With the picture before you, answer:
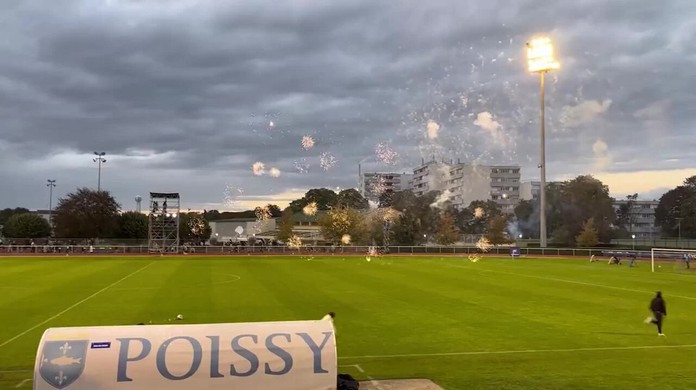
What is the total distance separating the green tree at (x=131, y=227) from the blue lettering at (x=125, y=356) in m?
101

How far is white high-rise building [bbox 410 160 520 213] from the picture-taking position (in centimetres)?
18200

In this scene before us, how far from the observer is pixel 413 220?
105 m

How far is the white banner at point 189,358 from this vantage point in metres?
8.38

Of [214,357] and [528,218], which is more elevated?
[528,218]

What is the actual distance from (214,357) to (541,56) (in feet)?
239

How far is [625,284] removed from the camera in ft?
119

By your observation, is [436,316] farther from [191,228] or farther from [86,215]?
[191,228]

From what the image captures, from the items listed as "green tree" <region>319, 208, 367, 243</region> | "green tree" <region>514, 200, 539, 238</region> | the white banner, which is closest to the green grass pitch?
the white banner

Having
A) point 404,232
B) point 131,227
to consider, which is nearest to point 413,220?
point 404,232

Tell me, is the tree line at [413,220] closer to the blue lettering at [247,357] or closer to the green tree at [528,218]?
the green tree at [528,218]

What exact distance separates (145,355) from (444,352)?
9.40m

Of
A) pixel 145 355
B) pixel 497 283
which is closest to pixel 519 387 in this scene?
pixel 145 355

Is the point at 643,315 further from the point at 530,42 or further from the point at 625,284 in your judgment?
the point at 530,42

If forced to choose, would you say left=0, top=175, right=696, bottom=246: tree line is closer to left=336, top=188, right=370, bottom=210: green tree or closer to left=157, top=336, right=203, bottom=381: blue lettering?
left=336, top=188, right=370, bottom=210: green tree
